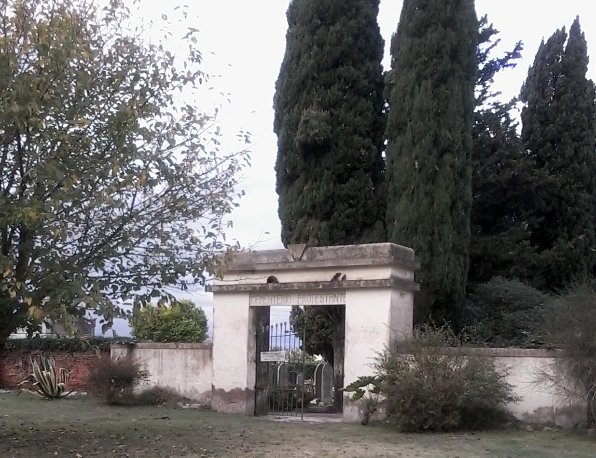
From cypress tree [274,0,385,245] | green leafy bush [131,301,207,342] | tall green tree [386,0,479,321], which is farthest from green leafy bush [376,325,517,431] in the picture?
green leafy bush [131,301,207,342]

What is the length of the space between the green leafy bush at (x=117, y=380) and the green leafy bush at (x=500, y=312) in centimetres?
798

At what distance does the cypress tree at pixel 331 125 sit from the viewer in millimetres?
19641

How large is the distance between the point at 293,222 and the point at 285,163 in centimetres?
174

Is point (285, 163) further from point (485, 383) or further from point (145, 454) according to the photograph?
point (145, 454)

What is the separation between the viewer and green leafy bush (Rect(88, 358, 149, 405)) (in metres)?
17.8

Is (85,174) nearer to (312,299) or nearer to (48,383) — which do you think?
(312,299)

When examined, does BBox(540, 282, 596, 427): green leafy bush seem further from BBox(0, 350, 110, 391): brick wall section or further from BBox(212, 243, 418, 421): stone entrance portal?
BBox(0, 350, 110, 391): brick wall section

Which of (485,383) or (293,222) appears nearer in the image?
(485,383)

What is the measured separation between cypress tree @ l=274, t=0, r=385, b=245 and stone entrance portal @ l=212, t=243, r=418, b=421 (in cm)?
320

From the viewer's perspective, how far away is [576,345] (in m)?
12.5

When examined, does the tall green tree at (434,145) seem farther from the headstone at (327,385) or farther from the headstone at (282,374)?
the headstone at (327,385)

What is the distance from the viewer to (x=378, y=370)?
46.4 ft

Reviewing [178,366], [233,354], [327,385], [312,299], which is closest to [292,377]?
[327,385]

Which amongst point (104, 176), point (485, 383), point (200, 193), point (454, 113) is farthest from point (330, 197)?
point (104, 176)
